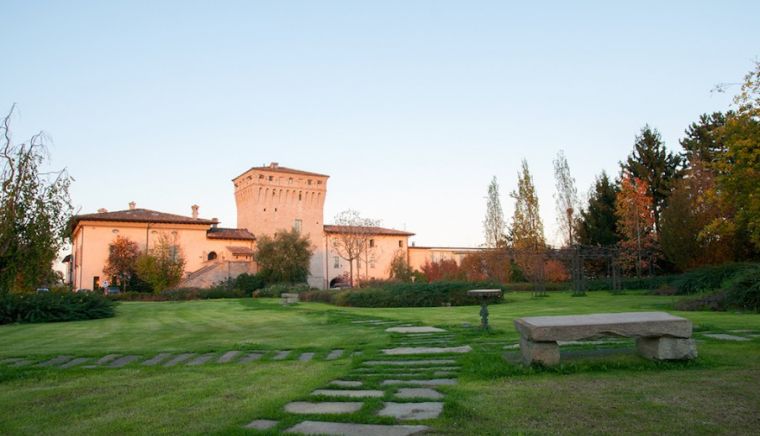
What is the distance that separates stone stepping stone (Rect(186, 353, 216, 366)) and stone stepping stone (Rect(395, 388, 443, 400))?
3140mm

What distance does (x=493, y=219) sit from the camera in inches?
1576

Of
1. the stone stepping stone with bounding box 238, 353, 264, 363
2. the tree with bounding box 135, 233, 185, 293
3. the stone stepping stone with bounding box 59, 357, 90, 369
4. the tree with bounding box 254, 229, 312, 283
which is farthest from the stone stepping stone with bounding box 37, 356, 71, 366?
the tree with bounding box 254, 229, 312, 283

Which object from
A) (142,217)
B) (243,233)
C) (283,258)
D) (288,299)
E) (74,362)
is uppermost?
(142,217)

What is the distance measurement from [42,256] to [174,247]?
3384 centimetres

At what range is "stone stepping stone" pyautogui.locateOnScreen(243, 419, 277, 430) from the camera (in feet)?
11.5

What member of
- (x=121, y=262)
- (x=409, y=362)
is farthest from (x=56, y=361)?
(x=121, y=262)

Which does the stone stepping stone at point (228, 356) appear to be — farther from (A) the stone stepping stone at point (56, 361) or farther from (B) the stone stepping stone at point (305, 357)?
(A) the stone stepping stone at point (56, 361)

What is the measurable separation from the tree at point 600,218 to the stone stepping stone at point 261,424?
116ft

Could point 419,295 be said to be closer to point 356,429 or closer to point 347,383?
point 347,383

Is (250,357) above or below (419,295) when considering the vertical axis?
below

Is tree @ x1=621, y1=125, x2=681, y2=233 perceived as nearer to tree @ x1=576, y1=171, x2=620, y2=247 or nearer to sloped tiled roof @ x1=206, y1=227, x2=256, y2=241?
tree @ x1=576, y1=171, x2=620, y2=247

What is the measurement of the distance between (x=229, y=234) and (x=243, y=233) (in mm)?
1480

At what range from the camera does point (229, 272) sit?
146 feet

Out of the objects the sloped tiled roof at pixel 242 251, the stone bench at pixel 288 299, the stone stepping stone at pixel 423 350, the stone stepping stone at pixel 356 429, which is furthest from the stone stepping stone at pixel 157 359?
the sloped tiled roof at pixel 242 251
